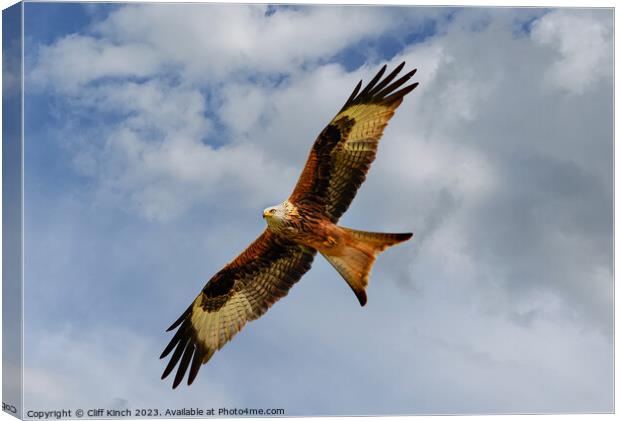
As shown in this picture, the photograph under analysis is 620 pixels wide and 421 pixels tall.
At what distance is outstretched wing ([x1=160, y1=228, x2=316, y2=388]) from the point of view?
Result: 27.0ft

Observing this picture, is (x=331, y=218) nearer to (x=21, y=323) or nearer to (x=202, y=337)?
(x=202, y=337)

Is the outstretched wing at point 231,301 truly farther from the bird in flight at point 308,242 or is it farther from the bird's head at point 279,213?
the bird's head at point 279,213

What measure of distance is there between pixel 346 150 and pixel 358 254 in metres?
0.80

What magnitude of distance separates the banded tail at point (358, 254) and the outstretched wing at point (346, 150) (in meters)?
0.23

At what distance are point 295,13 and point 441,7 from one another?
1.18 meters

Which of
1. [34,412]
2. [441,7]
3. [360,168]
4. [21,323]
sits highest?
[441,7]

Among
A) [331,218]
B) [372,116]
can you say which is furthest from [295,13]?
[331,218]

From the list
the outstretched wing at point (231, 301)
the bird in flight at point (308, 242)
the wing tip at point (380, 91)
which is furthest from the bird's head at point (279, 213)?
the wing tip at point (380, 91)

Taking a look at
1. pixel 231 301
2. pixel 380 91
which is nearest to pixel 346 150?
pixel 380 91

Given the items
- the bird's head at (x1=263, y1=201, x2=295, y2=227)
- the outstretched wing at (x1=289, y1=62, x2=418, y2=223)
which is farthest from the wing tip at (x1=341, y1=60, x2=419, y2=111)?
the bird's head at (x1=263, y1=201, x2=295, y2=227)

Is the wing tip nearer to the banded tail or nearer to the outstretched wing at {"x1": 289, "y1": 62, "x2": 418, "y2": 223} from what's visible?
the outstretched wing at {"x1": 289, "y1": 62, "x2": 418, "y2": 223}

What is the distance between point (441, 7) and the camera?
8.38m

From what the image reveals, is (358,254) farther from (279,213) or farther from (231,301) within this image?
(231,301)

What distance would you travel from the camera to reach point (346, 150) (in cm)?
790
